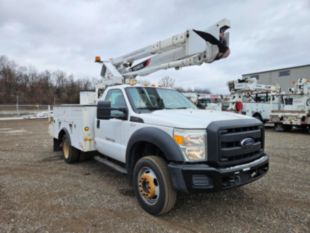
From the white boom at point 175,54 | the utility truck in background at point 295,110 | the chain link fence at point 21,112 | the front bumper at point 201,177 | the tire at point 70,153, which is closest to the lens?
the front bumper at point 201,177

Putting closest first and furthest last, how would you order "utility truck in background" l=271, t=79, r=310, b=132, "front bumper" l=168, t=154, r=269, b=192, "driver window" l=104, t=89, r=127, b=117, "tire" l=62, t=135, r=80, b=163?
"front bumper" l=168, t=154, r=269, b=192
"driver window" l=104, t=89, r=127, b=117
"tire" l=62, t=135, r=80, b=163
"utility truck in background" l=271, t=79, r=310, b=132

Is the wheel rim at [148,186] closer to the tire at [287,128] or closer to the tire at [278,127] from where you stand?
the tire at [278,127]

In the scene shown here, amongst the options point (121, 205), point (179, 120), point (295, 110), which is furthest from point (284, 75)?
point (121, 205)

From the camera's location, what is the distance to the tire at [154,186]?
2.89 metres

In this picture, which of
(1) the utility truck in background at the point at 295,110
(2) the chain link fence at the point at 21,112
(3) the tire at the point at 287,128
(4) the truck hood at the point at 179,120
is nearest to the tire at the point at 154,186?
(4) the truck hood at the point at 179,120

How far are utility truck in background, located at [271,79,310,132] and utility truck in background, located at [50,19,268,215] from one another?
1061cm

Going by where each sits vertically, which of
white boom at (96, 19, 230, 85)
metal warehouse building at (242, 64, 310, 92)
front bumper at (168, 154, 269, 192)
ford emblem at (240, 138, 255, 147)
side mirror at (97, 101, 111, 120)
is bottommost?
front bumper at (168, 154, 269, 192)

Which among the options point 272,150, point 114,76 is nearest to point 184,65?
point 114,76

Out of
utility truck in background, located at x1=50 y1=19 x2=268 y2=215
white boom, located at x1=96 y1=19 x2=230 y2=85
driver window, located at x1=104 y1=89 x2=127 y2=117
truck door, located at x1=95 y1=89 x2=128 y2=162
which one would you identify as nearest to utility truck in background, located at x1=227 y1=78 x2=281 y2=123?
white boom, located at x1=96 y1=19 x2=230 y2=85

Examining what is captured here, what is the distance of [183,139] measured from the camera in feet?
8.96

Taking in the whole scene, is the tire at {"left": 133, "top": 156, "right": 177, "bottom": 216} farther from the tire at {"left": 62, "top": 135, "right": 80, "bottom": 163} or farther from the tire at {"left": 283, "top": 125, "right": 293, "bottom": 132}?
the tire at {"left": 283, "top": 125, "right": 293, "bottom": 132}

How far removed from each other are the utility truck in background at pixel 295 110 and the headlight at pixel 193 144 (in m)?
12.2

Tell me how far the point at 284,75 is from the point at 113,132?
45037 millimetres

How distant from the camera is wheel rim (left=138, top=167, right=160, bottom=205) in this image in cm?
306
